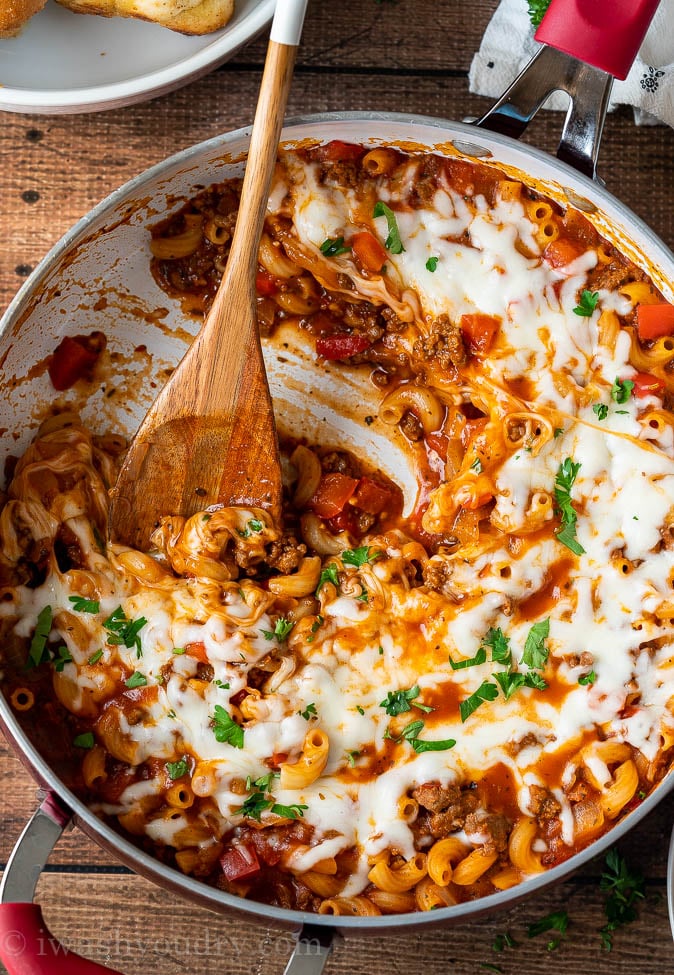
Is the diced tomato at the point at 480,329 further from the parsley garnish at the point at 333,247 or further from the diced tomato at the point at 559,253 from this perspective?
the parsley garnish at the point at 333,247

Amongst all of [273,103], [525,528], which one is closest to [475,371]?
[525,528]

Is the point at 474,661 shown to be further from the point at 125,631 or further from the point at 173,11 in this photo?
the point at 173,11

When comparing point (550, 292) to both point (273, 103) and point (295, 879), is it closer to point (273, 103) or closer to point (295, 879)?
point (273, 103)

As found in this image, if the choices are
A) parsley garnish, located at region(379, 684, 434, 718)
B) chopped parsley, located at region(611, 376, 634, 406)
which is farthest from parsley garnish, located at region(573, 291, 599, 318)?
parsley garnish, located at region(379, 684, 434, 718)

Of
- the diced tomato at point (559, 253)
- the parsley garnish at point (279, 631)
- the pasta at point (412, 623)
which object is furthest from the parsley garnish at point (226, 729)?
the diced tomato at point (559, 253)

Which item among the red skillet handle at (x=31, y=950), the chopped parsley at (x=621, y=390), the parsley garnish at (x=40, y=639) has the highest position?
the chopped parsley at (x=621, y=390)

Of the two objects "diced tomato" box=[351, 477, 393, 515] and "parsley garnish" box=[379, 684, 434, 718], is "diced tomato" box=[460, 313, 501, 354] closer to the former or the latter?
"diced tomato" box=[351, 477, 393, 515]
